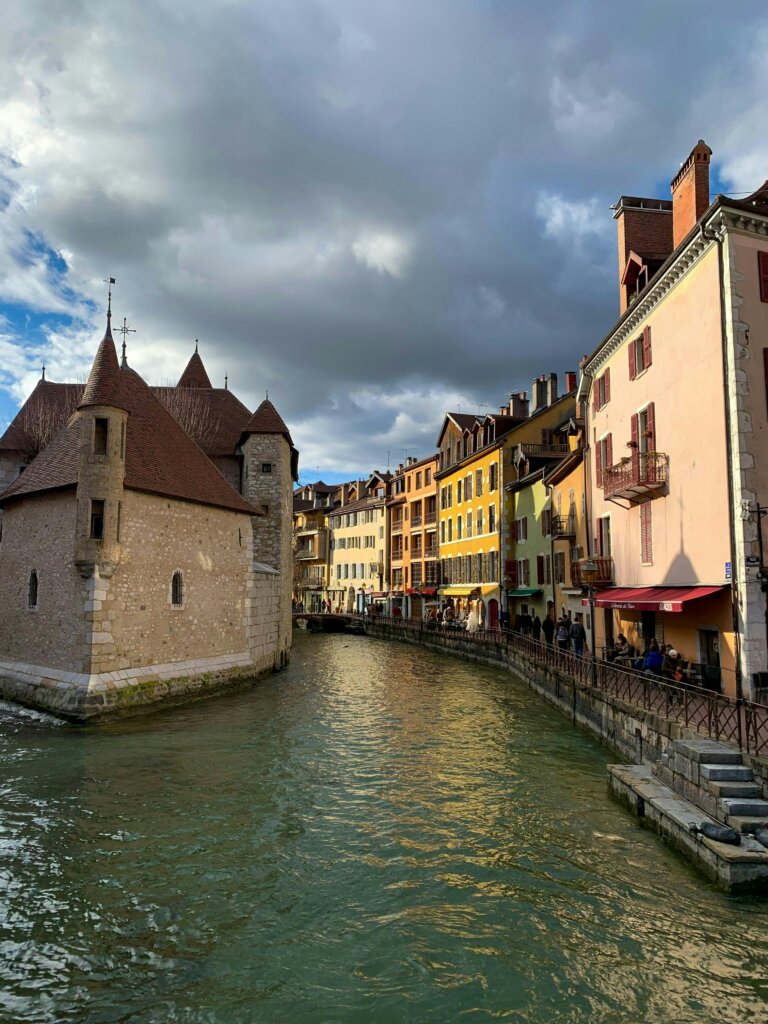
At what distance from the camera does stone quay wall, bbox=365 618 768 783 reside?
35.6 feet

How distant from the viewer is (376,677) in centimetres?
2569

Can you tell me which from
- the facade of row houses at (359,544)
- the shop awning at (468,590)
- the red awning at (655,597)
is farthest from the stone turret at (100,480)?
the facade of row houses at (359,544)

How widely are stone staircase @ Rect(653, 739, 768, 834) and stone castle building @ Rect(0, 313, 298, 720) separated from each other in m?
12.2

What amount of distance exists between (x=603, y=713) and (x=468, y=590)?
25.4 metres

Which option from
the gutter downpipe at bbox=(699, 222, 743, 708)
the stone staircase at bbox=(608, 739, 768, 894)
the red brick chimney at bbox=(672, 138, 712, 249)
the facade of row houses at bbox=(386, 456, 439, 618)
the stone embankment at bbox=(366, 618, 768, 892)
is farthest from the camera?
the facade of row houses at bbox=(386, 456, 439, 618)

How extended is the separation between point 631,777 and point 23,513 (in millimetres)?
16531

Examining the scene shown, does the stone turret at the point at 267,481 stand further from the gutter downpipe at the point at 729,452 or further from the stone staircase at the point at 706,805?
the stone staircase at the point at 706,805

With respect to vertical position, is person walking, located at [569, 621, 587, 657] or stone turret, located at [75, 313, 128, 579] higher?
stone turret, located at [75, 313, 128, 579]

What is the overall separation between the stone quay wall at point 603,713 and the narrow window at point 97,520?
11.9 meters

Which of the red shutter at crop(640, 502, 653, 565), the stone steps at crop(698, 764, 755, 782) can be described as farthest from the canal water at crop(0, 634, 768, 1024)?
the red shutter at crop(640, 502, 653, 565)

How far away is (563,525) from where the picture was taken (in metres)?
26.3

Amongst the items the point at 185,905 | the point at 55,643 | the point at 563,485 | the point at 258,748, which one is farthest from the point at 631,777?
the point at 563,485

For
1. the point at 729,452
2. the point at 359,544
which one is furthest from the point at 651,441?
the point at 359,544

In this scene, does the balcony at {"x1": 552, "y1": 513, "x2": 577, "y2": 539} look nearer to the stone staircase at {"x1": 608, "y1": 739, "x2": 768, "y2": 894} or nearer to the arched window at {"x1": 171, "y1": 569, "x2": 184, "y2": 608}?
the arched window at {"x1": 171, "y1": 569, "x2": 184, "y2": 608}
